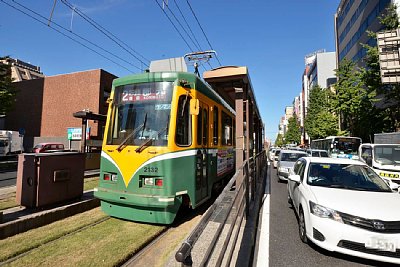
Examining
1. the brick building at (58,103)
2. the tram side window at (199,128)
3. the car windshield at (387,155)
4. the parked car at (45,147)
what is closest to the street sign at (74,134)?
the brick building at (58,103)

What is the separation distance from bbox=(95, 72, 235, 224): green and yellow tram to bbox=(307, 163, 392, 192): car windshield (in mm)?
2632

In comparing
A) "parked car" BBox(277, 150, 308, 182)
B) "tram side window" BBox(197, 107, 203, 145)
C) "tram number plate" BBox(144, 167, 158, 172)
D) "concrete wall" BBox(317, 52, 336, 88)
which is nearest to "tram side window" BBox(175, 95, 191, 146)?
"tram side window" BBox(197, 107, 203, 145)

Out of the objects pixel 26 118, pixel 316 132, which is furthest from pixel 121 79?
pixel 316 132

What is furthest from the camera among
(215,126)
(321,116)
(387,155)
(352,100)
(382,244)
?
(321,116)

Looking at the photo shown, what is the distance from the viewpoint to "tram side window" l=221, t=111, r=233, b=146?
26.5 feet

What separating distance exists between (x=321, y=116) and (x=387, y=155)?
29611 millimetres

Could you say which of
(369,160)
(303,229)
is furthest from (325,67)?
(303,229)

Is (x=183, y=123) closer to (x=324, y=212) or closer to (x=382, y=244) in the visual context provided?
(x=324, y=212)

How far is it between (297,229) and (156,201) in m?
3.09

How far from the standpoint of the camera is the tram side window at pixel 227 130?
8062mm

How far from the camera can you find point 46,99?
31.6 metres

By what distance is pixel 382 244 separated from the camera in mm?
3439

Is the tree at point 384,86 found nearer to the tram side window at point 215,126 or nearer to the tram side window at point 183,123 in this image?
the tram side window at point 215,126

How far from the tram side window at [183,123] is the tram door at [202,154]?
42 centimetres
